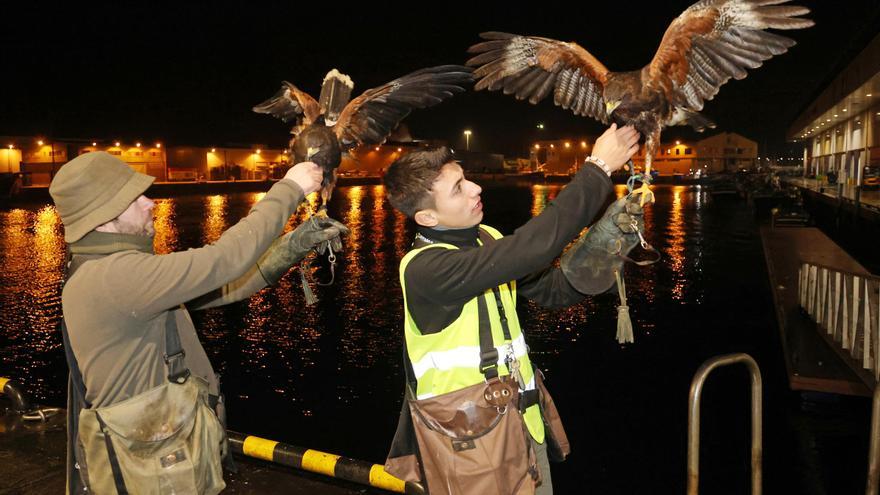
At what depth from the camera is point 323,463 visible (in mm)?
4473

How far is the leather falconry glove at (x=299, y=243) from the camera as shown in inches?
116

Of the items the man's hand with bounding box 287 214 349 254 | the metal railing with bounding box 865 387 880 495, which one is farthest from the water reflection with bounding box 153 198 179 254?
the metal railing with bounding box 865 387 880 495

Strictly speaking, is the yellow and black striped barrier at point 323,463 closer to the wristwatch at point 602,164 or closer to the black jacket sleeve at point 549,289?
the black jacket sleeve at point 549,289

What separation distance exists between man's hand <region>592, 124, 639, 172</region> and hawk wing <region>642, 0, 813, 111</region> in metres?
0.53

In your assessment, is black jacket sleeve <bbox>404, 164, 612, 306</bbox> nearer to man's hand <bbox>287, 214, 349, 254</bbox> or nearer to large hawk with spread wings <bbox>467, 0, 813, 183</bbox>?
large hawk with spread wings <bbox>467, 0, 813, 183</bbox>

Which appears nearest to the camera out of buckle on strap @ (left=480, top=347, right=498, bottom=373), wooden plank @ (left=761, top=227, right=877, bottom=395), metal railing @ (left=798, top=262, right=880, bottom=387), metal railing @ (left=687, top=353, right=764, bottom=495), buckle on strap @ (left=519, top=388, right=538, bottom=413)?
buckle on strap @ (left=480, top=347, right=498, bottom=373)

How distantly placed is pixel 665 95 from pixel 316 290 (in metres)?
10.2

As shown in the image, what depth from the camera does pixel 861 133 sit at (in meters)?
30.4

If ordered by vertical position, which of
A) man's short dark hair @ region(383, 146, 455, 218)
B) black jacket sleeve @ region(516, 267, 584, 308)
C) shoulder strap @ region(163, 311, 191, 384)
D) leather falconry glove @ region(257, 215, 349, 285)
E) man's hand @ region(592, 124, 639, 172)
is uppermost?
man's hand @ region(592, 124, 639, 172)

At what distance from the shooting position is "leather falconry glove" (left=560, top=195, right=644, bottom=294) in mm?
2416

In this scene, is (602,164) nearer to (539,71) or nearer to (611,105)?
(611,105)

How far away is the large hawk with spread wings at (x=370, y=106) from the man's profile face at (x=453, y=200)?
1059mm

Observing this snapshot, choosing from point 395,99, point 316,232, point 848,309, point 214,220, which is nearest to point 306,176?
point 316,232

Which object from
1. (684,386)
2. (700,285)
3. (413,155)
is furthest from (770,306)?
(413,155)
